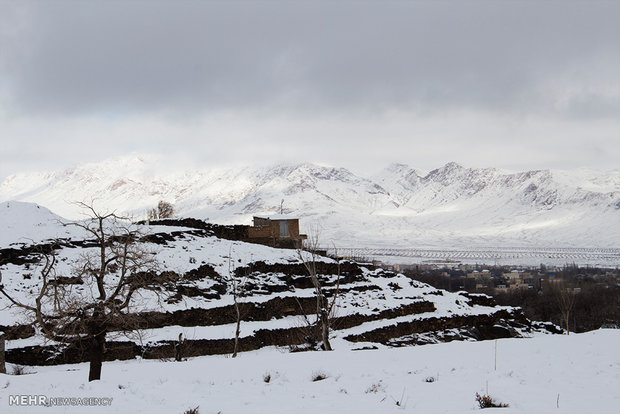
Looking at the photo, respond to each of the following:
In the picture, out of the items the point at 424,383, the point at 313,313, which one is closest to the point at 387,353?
the point at 424,383

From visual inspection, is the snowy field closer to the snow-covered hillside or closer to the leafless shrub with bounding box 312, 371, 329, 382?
the leafless shrub with bounding box 312, 371, 329, 382

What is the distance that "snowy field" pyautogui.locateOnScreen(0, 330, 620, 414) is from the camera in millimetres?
11234

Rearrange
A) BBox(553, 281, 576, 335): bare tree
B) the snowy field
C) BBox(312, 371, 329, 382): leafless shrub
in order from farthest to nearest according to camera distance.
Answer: BBox(553, 281, 576, 335): bare tree, BBox(312, 371, 329, 382): leafless shrub, the snowy field

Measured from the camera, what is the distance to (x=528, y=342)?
2042 centimetres

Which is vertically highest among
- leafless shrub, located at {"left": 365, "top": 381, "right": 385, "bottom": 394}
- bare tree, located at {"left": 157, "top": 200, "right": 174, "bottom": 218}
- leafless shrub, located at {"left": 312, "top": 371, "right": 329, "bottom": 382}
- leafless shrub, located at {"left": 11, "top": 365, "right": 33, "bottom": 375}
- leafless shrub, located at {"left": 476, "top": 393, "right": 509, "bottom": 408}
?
bare tree, located at {"left": 157, "top": 200, "right": 174, "bottom": 218}

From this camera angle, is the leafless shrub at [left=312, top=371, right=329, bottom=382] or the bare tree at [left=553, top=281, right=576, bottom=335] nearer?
the leafless shrub at [left=312, top=371, right=329, bottom=382]

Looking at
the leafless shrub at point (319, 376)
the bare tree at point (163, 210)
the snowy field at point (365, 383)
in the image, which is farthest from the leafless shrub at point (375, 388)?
the bare tree at point (163, 210)

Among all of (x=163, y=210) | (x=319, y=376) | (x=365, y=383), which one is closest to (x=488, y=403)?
(x=365, y=383)

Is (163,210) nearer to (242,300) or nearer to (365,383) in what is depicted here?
(242,300)

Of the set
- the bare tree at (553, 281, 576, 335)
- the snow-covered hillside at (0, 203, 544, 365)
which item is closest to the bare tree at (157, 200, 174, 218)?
the snow-covered hillside at (0, 203, 544, 365)

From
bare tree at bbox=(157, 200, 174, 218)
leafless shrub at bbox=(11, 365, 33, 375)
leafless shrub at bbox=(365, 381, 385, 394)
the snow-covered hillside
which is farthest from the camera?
bare tree at bbox=(157, 200, 174, 218)

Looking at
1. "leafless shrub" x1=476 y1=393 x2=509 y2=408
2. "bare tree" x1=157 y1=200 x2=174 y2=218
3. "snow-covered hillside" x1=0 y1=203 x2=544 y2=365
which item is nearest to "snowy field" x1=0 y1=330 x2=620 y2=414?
"leafless shrub" x1=476 y1=393 x2=509 y2=408

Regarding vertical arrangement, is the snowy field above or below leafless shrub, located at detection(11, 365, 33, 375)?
above

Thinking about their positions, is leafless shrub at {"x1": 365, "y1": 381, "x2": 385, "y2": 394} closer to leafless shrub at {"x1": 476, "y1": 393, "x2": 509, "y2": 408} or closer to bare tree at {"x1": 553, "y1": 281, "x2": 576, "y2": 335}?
leafless shrub at {"x1": 476, "y1": 393, "x2": 509, "y2": 408}
